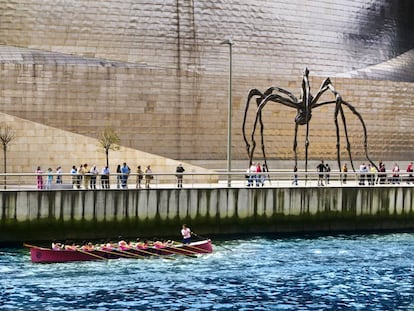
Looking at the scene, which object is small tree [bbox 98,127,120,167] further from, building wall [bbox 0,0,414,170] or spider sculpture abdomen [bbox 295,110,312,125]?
spider sculpture abdomen [bbox 295,110,312,125]

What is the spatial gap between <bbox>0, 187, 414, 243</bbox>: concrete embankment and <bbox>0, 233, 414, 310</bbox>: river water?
5.73 feet

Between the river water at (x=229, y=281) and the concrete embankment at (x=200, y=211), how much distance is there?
1745 mm

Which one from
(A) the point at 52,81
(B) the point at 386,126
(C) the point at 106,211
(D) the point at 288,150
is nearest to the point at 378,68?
(B) the point at 386,126

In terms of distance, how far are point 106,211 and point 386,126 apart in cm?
2579

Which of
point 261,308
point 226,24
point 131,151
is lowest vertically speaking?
point 261,308

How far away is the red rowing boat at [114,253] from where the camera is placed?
73.0ft

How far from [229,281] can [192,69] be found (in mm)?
23276

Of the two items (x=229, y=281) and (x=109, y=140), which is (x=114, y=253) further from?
(x=109, y=140)

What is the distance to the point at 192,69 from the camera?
4175cm

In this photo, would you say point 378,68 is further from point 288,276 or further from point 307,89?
point 288,276

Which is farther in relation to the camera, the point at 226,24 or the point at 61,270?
the point at 226,24

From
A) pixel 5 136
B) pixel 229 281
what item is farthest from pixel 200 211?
pixel 5 136

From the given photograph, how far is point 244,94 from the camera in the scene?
140ft

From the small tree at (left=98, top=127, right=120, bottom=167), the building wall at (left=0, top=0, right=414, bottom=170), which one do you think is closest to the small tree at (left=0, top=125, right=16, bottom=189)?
the building wall at (left=0, top=0, right=414, bottom=170)
